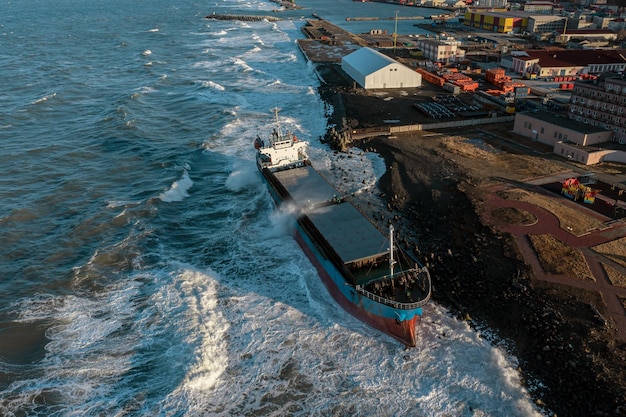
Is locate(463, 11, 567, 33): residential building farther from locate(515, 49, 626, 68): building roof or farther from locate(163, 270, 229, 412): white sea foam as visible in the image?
locate(163, 270, 229, 412): white sea foam

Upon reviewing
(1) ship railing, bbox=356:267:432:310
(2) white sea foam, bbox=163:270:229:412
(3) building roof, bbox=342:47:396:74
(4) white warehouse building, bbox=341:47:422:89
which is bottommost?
(2) white sea foam, bbox=163:270:229:412

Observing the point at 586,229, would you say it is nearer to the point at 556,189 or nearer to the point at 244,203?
the point at 556,189

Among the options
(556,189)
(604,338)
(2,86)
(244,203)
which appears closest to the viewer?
(604,338)

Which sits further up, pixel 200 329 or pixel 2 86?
pixel 2 86

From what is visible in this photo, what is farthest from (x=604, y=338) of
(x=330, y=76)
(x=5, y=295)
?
(x=330, y=76)

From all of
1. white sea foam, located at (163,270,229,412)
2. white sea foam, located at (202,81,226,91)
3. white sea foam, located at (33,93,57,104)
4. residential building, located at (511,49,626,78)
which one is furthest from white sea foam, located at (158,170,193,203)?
residential building, located at (511,49,626,78)
